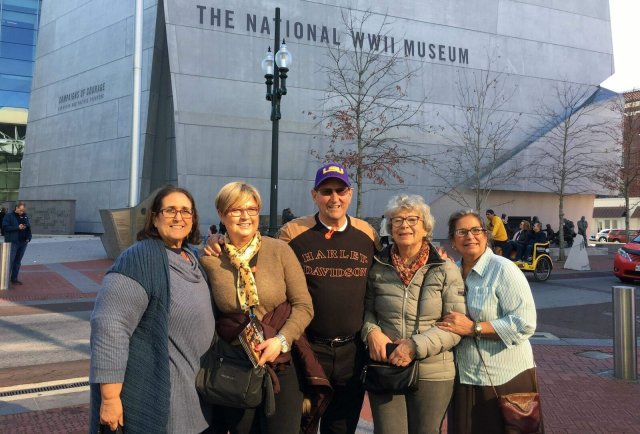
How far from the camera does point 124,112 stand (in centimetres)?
2506

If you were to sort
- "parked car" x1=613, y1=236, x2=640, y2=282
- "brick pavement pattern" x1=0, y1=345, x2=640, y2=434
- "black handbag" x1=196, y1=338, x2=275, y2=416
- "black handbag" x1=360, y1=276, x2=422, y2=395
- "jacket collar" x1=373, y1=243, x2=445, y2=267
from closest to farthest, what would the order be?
1. "black handbag" x1=196, y1=338, x2=275, y2=416
2. "black handbag" x1=360, y1=276, x2=422, y2=395
3. "jacket collar" x1=373, y1=243, x2=445, y2=267
4. "brick pavement pattern" x1=0, y1=345, x2=640, y2=434
5. "parked car" x1=613, y1=236, x2=640, y2=282

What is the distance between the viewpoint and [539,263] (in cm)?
1453

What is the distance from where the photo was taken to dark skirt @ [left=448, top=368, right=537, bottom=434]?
2.80m

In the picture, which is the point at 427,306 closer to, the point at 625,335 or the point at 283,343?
the point at 283,343

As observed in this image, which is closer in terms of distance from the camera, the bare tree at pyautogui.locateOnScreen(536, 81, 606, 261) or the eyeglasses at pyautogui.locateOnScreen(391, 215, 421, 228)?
the eyeglasses at pyautogui.locateOnScreen(391, 215, 421, 228)

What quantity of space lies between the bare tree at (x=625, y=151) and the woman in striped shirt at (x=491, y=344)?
26058mm

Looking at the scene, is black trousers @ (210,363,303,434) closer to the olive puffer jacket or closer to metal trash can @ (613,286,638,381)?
the olive puffer jacket

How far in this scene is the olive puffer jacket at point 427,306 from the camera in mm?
2818

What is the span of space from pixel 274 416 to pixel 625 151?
96.8ft

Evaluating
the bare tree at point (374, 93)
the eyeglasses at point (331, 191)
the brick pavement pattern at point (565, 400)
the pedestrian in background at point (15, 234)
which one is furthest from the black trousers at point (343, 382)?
the bare tree at point (374, 93)

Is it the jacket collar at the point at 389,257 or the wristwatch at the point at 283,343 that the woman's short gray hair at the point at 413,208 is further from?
the wristwatch at the point at 283,343

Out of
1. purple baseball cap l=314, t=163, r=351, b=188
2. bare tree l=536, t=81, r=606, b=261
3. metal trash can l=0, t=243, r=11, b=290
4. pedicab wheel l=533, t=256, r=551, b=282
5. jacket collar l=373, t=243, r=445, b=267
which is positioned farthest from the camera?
bare tree l=536, t=81, r=606, b=261

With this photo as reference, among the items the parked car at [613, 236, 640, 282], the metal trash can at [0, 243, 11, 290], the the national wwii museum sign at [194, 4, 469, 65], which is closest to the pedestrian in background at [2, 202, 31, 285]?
the metal trash can at [0, 243, 11, 290]

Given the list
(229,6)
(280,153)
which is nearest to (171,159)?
(280,153)
